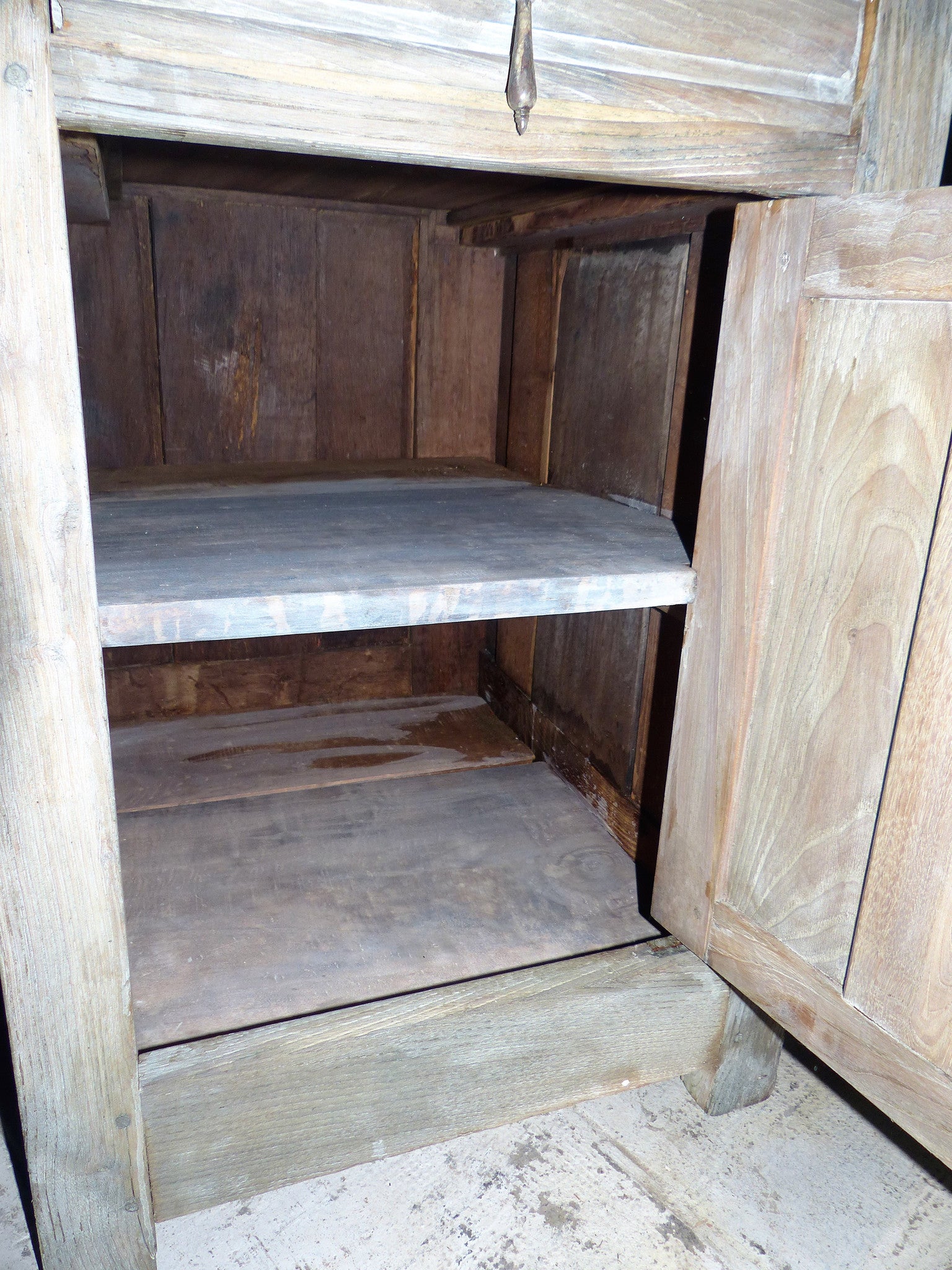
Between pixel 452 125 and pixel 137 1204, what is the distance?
997 mm

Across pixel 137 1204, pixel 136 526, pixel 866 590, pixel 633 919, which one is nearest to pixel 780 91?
pixel 866 590

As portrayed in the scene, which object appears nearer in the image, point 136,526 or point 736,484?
point 736,484

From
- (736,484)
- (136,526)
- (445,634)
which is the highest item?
(736,484)

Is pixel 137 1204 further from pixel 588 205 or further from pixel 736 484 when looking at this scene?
pixel 588 205

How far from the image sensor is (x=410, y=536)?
108 cm

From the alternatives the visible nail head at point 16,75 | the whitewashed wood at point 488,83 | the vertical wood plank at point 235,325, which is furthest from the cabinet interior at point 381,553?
the visible nail head at point 16,75

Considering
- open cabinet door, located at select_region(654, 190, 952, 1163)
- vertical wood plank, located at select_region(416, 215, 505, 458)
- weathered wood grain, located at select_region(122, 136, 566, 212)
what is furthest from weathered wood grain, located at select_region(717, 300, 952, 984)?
vertical wood plank, located at select_region(416, 215, 505, 458)

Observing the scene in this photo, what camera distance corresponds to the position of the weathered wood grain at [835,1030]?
784 millimetres

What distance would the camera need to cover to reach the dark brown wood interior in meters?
1.27

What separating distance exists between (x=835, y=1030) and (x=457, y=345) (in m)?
1.27

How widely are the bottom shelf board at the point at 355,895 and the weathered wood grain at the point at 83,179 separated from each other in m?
0.83

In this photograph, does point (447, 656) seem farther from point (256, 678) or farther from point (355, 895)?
point (355, 895)

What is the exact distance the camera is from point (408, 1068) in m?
0.98

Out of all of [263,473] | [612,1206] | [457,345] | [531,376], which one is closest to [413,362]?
[457,345]
